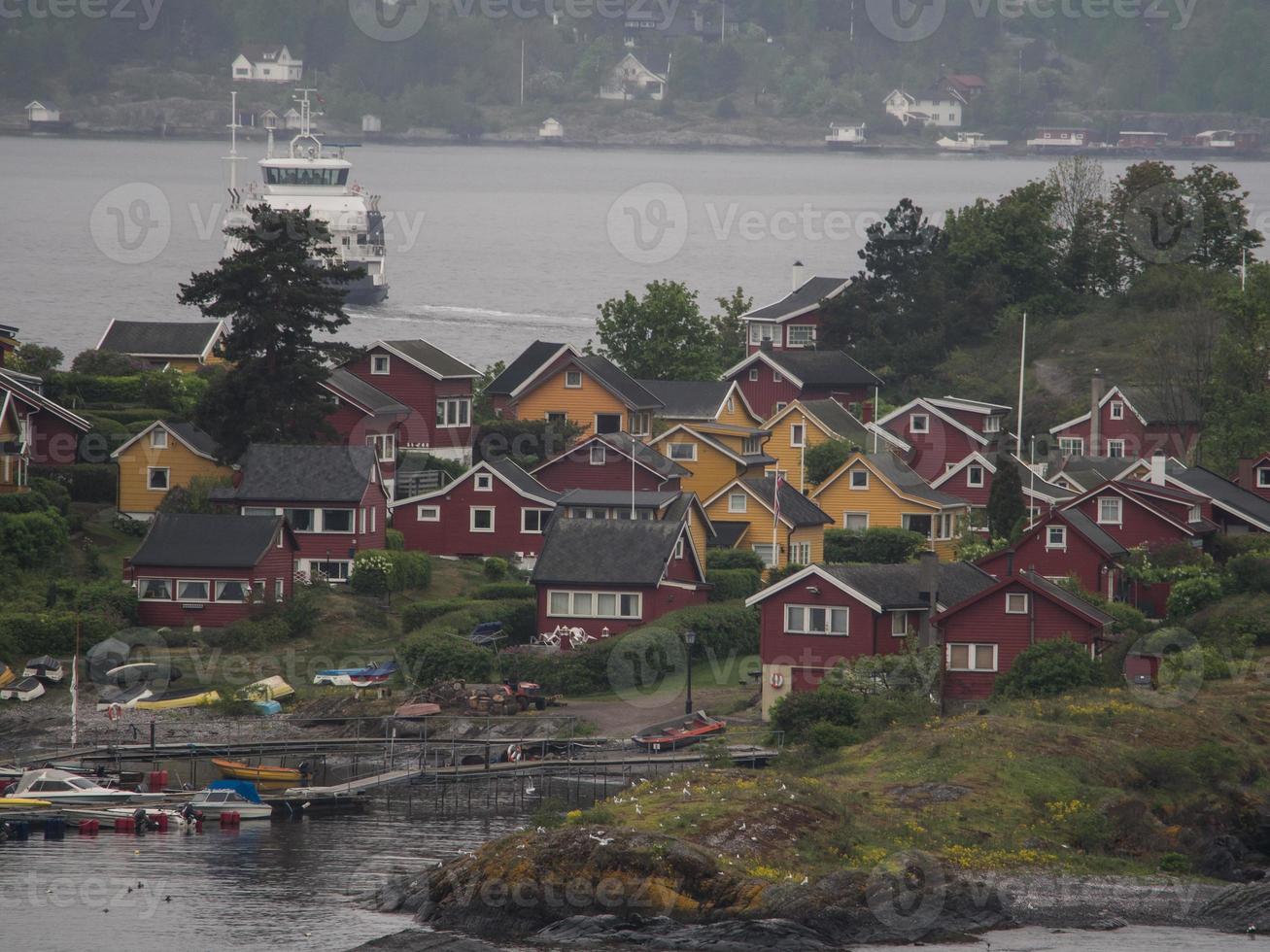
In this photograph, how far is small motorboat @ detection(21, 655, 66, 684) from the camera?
59094mm

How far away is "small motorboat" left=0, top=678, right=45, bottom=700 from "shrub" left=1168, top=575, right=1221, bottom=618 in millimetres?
30665

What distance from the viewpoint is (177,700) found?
58.9m

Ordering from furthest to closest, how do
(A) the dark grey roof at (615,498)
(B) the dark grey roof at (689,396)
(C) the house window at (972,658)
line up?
(B) the dark grey roof at (689,396), (A) the dark grey roof at (615,498), (C) the house window at (972,658)

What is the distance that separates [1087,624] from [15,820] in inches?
1041

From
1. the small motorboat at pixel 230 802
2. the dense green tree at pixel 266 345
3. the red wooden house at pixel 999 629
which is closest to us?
the small motorboat at pixel 230 802

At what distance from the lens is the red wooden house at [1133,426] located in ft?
290

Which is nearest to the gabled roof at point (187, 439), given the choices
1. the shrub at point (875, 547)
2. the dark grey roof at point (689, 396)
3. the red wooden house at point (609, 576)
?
the red wooden house at point (609, 576)

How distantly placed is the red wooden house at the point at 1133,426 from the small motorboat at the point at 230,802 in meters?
46.8

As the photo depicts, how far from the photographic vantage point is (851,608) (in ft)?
190

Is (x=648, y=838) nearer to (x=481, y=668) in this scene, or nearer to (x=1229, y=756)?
(x=1229, y=756)

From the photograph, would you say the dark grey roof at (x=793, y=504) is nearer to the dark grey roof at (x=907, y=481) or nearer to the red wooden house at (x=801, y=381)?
the dark grey roof at (x=907, y=481)

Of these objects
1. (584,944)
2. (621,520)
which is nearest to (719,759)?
(584,944)

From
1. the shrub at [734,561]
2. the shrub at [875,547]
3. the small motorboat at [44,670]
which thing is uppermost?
the shrub at [875,547]

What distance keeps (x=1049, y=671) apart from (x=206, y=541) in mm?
24921
